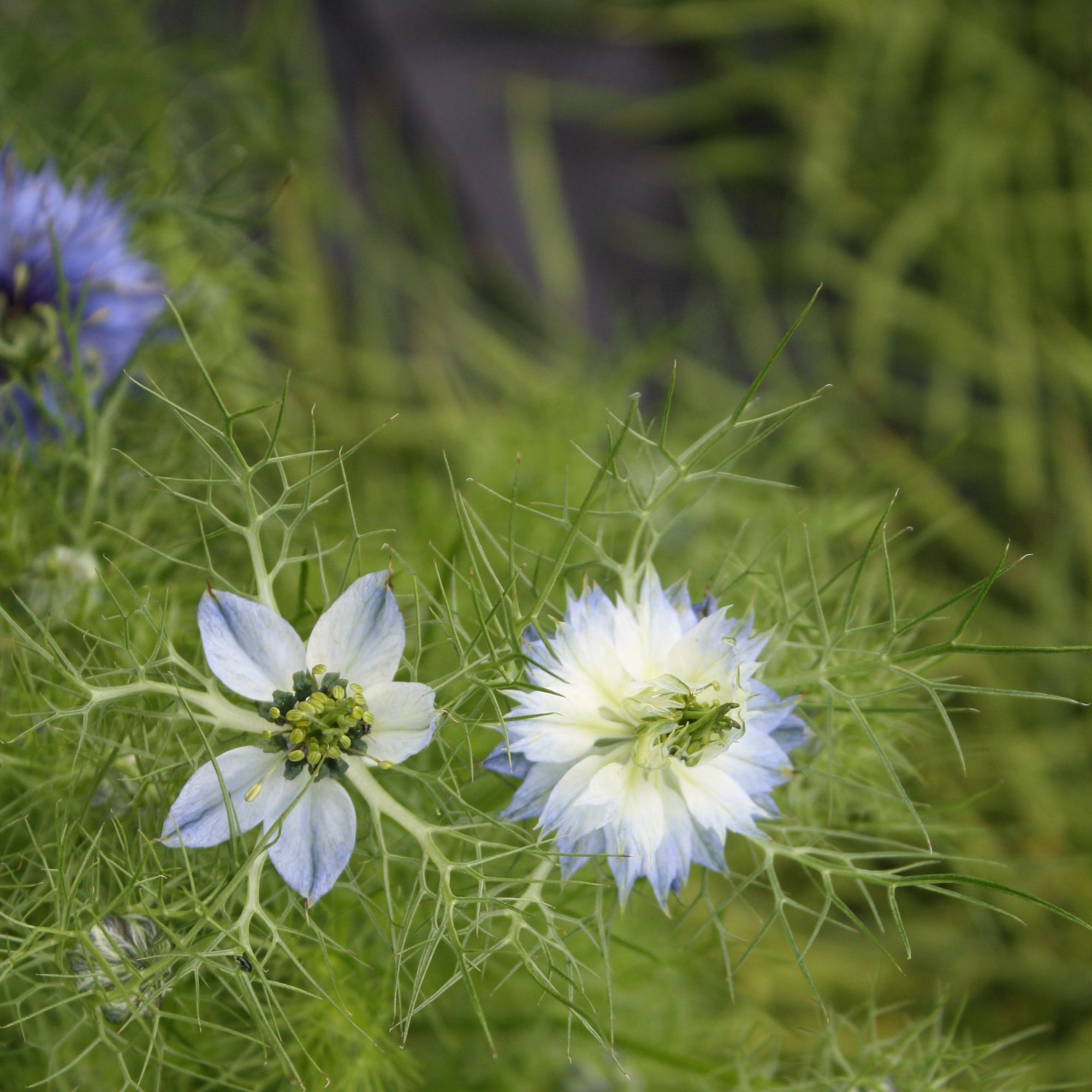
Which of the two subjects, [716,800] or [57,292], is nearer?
[716,800]

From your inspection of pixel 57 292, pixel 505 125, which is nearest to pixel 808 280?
pixel 505 125

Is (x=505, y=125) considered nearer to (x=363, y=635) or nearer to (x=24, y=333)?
(x=24, y=333)

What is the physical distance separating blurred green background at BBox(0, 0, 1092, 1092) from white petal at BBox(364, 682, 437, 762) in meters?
0.51

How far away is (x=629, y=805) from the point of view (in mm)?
367

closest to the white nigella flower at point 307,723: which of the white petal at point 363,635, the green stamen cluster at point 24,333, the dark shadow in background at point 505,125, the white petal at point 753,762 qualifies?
the white petal at point 363,635

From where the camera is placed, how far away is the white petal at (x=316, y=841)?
0.37 metres

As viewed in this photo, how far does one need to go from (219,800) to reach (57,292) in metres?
0.31

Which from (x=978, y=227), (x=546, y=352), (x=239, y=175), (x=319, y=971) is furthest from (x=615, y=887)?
(x=978, y=227)

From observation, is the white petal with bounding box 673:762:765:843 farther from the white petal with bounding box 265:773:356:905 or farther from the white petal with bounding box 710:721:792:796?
the white petal with bounding box 265:773:356:905

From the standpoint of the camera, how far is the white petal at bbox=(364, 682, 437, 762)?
368mm

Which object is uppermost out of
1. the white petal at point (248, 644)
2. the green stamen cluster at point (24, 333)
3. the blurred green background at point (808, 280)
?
the green stamen cluster at point (24, 333)

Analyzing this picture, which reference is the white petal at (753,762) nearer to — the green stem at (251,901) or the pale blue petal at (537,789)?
the pale blue petal at (537,789)

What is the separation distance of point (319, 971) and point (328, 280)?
2.66 feet

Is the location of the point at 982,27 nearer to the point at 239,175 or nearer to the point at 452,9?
the point at 452,9
